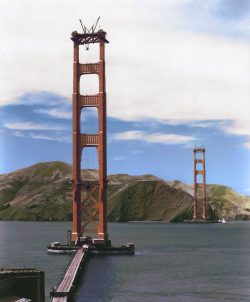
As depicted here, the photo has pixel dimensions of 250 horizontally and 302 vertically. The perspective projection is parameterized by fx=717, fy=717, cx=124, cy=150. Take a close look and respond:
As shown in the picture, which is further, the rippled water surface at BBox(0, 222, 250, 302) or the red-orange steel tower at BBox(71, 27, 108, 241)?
the red-orange steel tower at BBox(71, 27, 108, 241)

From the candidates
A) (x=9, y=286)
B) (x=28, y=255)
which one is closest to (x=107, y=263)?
(x=28, y=255)

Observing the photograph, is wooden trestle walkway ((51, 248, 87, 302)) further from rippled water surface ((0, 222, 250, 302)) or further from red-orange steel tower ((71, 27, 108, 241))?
red-orange steel tower ((71, 27, 108, 241))

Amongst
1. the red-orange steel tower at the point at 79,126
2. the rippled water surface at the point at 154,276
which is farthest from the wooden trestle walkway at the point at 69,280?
the red-orange steel tower at the point at 79,126

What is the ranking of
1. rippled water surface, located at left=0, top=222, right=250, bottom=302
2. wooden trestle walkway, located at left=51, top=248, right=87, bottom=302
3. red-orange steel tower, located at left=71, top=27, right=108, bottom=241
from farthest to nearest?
red-orange steel tower, located at left=71, top=27, right=108, bottom=241 → rippled water surface, located at left=0, top=222, right=250, bottom=302 → wooden trestle walkway, located at left=51, top=248, right=87, bottom=302

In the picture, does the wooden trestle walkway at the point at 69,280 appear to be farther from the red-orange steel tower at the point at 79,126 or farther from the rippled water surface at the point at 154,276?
the red-orange steel tower at the point at 79,126

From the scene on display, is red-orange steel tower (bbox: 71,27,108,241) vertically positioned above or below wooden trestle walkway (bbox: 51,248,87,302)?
above

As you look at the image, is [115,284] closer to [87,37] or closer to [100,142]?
[100,142]

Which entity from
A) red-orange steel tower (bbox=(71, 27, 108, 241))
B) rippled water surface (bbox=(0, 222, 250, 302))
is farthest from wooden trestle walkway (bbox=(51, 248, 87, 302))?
red-orange steel tower (bbox=(71, 27, 108, 241))

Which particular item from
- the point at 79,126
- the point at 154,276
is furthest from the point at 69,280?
the point at 79,126

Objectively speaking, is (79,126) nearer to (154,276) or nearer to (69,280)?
(154,276)
